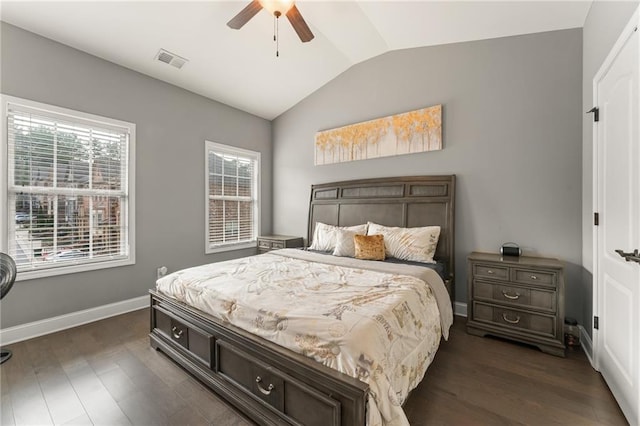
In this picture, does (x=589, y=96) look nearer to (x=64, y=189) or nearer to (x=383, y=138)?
(x=383, y=138)

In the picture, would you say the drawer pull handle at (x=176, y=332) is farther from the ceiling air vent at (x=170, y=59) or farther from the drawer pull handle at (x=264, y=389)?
the ceiling air vent at (x=170, y=59)

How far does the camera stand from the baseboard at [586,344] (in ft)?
7.30

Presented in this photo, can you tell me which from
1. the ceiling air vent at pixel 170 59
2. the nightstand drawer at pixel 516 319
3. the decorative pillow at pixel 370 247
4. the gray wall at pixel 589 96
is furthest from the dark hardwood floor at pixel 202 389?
the ceiling air vent at pixel 170 59

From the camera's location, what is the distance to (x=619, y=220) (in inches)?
70.4

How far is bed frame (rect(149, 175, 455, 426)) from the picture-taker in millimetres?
1295

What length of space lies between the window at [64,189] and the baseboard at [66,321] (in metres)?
0.48

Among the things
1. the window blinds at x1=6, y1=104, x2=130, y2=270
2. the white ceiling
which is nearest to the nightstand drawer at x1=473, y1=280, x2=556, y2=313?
the white ceiling

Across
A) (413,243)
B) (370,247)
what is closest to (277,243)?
(370,247)

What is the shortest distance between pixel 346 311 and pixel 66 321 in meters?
3.21

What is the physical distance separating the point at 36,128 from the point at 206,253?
93.2 inches

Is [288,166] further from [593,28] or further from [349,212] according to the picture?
[593,28]

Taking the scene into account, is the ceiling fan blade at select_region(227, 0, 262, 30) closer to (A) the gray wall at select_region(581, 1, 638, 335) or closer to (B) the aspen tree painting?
(B) the aspen tree painting

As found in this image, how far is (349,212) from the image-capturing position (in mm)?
4035

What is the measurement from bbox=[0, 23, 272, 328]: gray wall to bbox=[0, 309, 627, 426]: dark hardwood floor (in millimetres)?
541
